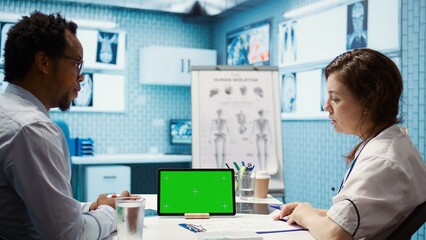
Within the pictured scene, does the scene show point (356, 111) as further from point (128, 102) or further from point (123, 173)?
point (128, 102)

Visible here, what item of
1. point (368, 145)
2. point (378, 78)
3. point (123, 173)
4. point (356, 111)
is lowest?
point (123, 173)

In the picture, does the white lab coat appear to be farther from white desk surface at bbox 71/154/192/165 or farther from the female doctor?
white desk surface at bbox 71/154/192/165

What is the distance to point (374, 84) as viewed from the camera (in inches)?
56.2

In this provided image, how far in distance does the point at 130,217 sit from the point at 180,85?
4554 mm

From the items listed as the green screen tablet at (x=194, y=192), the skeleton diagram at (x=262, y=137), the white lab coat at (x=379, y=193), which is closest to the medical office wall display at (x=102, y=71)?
the skeleton diagram at (x=262, y=137)

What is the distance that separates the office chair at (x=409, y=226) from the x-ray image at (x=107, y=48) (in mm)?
4807

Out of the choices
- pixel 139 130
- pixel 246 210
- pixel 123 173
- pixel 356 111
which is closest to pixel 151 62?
pixel 139 130

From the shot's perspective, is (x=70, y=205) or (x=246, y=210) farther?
(x=246, y=210)

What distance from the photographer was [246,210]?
1.93 meters

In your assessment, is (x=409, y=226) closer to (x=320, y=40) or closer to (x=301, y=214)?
(x=301, y=214)

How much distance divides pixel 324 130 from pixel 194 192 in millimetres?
2803

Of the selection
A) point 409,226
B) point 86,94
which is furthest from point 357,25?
point 86,94

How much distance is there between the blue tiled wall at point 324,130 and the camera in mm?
3400

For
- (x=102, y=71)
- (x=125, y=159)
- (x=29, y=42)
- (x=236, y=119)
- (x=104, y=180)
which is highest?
(x=102, y=71)
